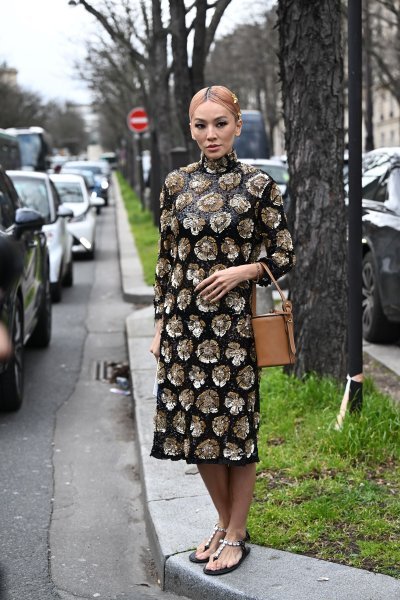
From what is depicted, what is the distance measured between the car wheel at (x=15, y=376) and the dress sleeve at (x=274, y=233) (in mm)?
3532

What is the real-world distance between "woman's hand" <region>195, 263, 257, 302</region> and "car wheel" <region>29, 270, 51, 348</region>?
19.5 ft

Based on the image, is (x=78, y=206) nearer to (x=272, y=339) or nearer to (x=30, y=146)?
(x=272, y=339)

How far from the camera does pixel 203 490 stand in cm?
521

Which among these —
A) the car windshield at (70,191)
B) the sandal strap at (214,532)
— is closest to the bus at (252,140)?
the car windshield at (70,191)

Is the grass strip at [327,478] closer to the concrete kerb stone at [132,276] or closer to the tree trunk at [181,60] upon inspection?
the concrete kerb stone at [132,276]

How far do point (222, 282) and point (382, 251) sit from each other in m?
5.06

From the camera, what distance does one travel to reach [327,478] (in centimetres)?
508

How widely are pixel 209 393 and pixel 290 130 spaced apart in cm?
307

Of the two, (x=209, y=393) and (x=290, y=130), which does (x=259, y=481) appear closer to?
(x=209, y=393)

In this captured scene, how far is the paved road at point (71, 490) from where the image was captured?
448cm

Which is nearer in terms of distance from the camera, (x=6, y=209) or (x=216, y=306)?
(x=216, y=306)

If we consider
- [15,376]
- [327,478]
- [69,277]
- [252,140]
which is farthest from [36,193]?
[252,140]

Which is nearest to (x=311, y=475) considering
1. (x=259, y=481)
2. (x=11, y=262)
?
(x=259, y=481)

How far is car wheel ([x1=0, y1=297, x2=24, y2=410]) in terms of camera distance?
23.8 ft
